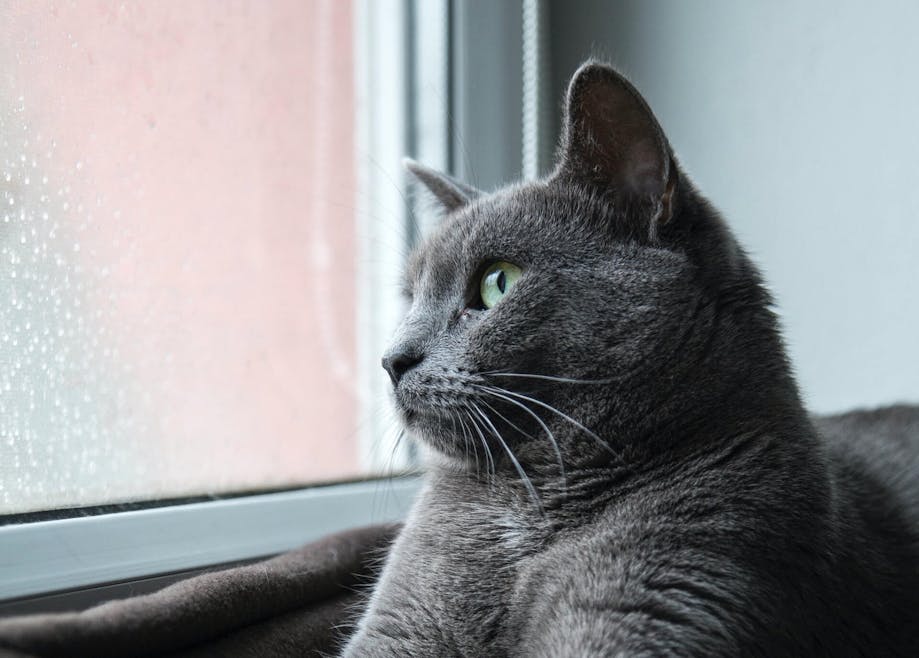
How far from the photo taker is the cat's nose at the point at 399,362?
0.93 metres

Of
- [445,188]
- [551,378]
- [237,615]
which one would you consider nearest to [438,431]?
[551,378]

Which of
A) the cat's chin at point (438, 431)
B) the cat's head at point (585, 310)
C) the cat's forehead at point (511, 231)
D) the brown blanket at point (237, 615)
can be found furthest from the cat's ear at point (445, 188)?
the brown blanket at point (237, 615)

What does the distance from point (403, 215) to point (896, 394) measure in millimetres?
916

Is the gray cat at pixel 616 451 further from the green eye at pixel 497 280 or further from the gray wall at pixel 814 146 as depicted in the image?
the gray wall at pixel 814 146

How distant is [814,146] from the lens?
4.83 ft

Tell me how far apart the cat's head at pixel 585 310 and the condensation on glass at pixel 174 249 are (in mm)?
452

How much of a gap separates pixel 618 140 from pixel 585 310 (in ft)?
0.61

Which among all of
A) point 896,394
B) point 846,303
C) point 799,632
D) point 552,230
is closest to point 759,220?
point 846,303

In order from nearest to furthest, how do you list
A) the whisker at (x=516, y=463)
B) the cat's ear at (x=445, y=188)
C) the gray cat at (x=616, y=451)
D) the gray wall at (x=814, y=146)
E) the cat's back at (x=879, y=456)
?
the gray cat at (x=616, y=451), the whisker at (x=516, y=463), the cat's back at (x=879, y=456), the cat's ear at (x=445, y=188), the gray wall at (x=814, y=146)

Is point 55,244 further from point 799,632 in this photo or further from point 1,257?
point 799,632

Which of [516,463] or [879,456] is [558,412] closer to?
[516,463]

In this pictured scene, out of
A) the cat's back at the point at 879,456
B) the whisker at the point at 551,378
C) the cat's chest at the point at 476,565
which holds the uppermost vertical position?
the whisker at the point at 551,378

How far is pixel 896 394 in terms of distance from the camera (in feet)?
4.68

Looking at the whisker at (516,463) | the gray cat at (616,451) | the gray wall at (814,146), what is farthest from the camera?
the gray wall at (814,146)
